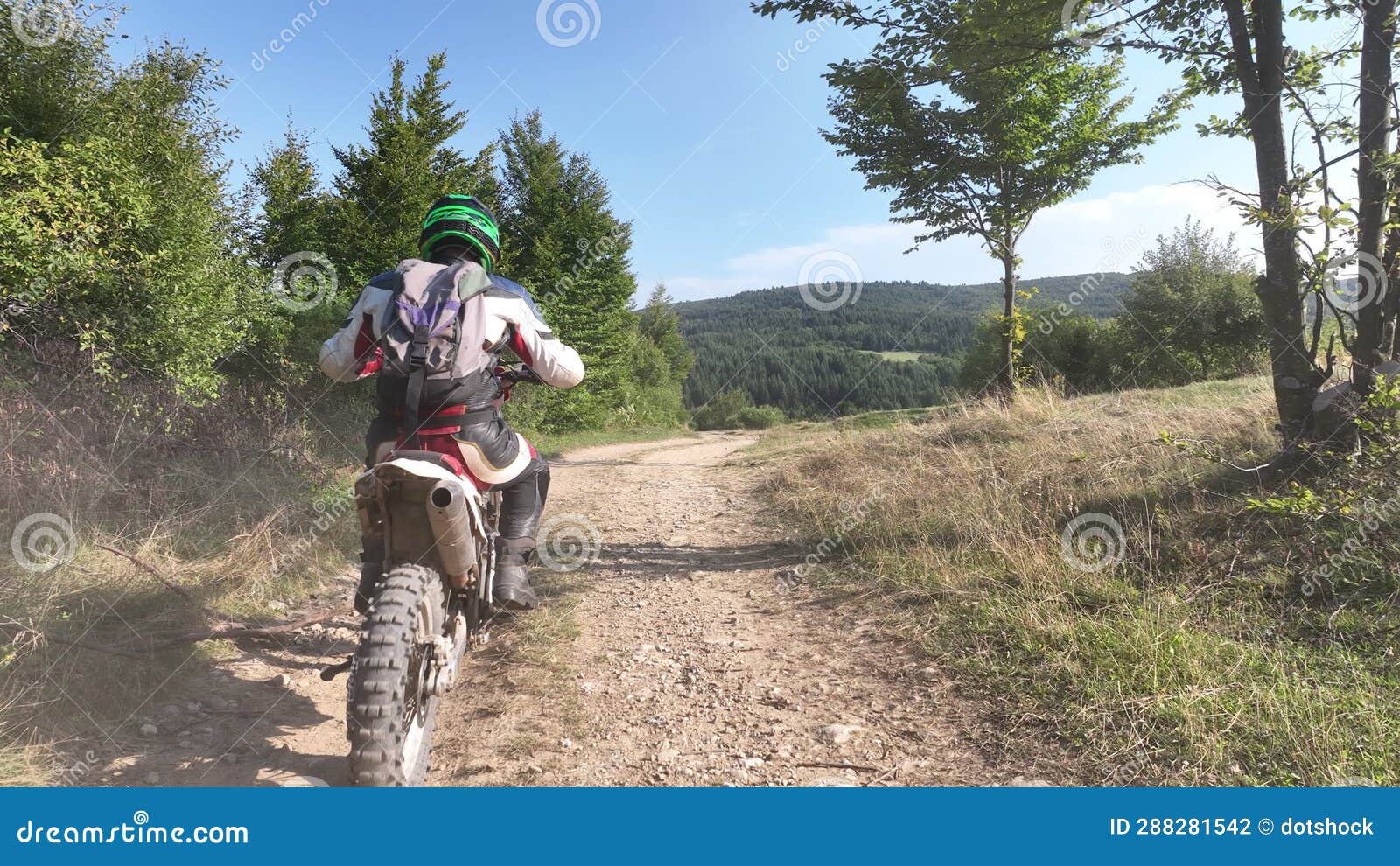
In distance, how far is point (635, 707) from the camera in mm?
3117

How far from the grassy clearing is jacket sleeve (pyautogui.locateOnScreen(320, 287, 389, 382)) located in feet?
9.60

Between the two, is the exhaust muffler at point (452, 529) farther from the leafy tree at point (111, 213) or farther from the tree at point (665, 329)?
the tree at point (665, 329)

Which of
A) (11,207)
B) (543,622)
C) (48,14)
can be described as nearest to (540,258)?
(48,14)

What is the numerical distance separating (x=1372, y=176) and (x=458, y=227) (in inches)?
208

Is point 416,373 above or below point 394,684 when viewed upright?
above

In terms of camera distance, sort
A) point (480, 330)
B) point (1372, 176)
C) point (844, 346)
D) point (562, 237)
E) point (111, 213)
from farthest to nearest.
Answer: point (844, 346)
point (562, 237)
point (111, 213)
point (1372, 176)
point (480, 330)

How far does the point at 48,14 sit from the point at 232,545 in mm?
5074

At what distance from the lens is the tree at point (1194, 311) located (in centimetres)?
2112

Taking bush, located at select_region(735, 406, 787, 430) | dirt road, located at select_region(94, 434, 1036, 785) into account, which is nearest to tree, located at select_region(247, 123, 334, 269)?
dirt road, located at select_region(94, 434, 1036, 785)

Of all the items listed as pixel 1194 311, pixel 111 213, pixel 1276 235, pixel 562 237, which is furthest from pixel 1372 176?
pixel 1194 311

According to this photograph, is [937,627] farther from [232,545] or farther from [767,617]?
[232,545]

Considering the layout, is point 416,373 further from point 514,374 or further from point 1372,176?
point 1372,176

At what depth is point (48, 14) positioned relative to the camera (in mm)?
5777

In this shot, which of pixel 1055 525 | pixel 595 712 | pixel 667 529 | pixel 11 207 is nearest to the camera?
pixel 595 712
